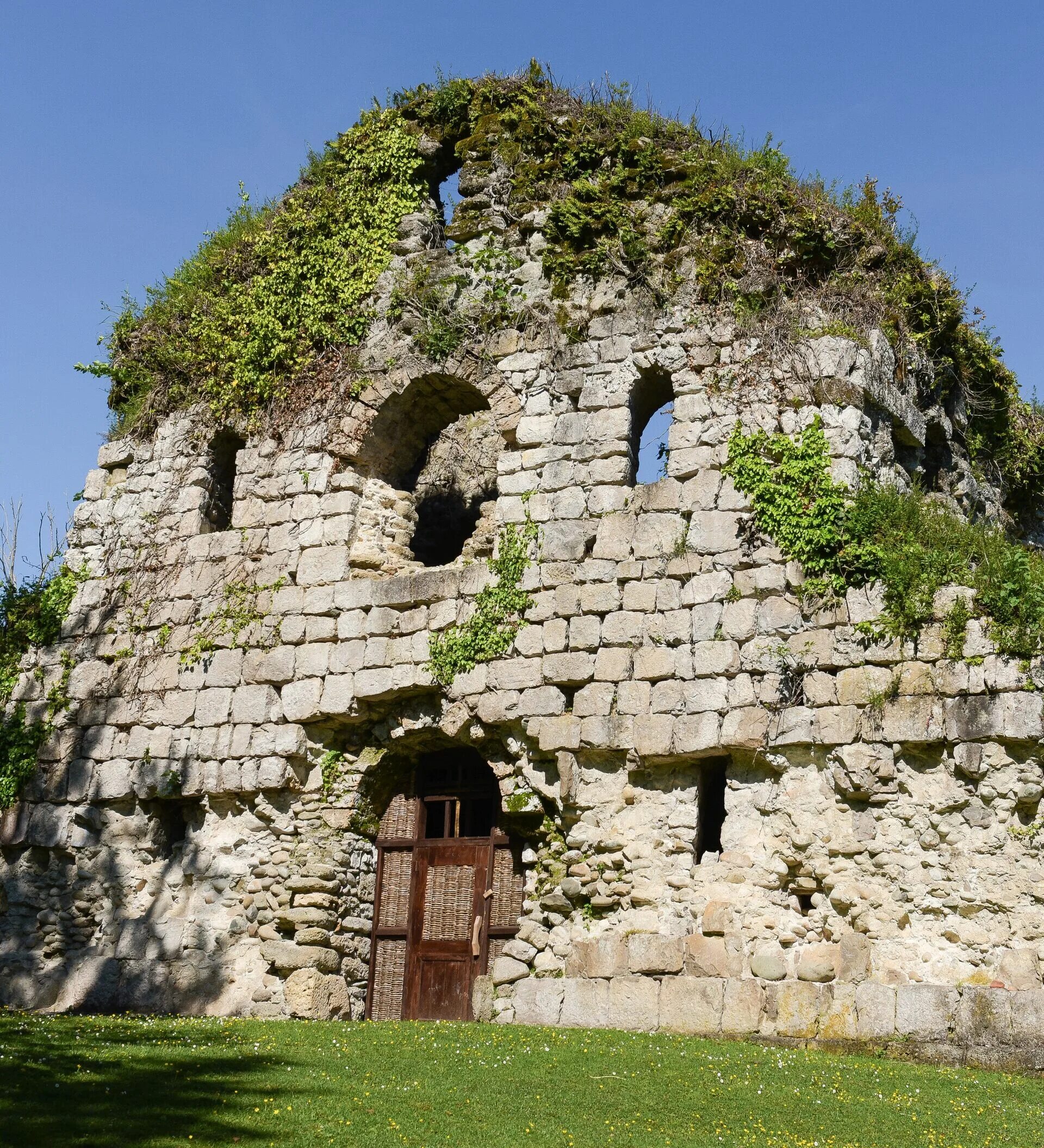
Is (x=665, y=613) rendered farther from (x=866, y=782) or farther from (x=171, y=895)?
(x=171, y=895)

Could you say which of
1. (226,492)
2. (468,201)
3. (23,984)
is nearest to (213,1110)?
(23,984)

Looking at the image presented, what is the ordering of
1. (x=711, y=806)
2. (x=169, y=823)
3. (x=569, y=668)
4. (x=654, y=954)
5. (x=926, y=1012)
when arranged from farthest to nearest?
(x=169, y=823), (x=569, y=668), (x=711, y=806), (x=654, y=954), (x=926, y=1012)

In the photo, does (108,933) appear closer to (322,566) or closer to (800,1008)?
(322,566)

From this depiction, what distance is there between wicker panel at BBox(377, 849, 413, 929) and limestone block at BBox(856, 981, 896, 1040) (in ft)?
13.7

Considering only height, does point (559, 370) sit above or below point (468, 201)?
below

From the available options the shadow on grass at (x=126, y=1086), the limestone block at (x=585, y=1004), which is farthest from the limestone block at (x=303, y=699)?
the limestone block at (x=585, y=1004)

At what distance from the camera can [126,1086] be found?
24.0ft

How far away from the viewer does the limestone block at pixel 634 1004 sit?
387 inches

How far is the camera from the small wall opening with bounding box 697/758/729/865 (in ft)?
34.5

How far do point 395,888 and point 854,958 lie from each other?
13.9 ft

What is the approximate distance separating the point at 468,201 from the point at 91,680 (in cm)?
613

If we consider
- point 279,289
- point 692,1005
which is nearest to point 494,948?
point 692,1005

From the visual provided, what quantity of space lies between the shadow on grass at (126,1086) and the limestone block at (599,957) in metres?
2.68

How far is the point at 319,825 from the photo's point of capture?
1193cm
